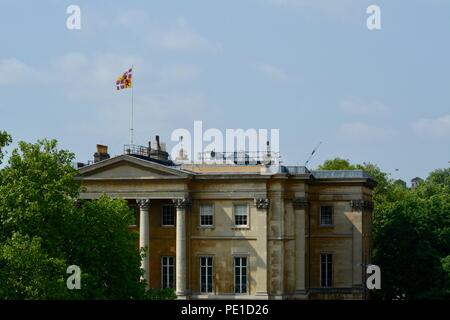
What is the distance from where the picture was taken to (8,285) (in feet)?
204

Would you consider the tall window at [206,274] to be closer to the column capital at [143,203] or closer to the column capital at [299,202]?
the column capital at [143,203]

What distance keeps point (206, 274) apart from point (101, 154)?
14728 millimetres

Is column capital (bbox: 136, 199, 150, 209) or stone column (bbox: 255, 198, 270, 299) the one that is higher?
column capital (bbox: 136, 199, 150, 209)

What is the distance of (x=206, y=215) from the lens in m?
96.0

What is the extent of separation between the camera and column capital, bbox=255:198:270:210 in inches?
3713

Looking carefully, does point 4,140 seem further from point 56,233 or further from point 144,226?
point 144,226

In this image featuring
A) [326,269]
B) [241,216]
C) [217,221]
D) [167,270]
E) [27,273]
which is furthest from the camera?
[326,269]

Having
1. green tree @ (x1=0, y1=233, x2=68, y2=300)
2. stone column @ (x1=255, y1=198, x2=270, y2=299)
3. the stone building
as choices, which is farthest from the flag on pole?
green tree @ (x1=0, y1=233, x2=68, y2=300)

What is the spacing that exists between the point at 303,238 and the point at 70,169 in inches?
1228

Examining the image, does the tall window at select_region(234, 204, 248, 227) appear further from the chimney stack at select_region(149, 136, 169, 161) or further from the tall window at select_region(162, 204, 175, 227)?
the chimney stack at select_region(149, 136, 169, 161)

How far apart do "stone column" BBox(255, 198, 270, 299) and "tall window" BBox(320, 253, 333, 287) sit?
8.12 meters

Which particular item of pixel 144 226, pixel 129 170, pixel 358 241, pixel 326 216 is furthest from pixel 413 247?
pixel 129 170

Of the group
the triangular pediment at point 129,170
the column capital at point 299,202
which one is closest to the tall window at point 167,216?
the triangular pediment at point 129,170

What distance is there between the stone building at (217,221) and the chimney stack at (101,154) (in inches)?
158
